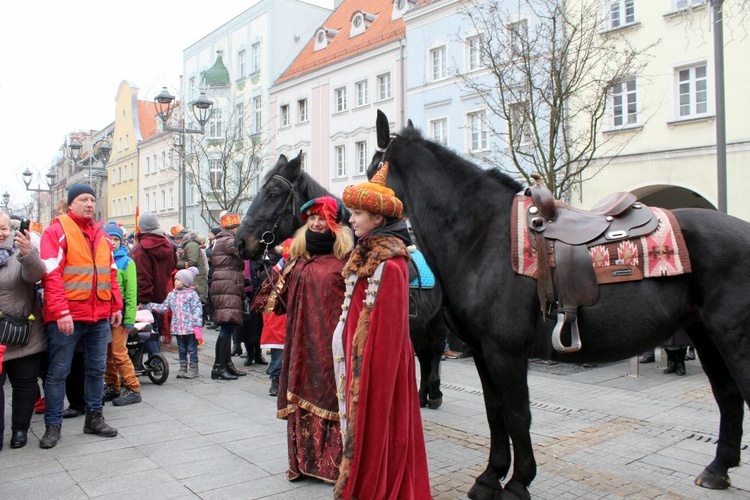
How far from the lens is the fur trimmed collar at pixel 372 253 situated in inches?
127

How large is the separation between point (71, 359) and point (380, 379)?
3.37 metres

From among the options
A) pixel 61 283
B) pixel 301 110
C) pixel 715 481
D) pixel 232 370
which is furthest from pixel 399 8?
pixel 715 481

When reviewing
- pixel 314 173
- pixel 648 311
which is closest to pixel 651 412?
pixel 648 311

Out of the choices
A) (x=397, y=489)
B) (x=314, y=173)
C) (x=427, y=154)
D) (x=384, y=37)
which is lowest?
(x=397, y=489)

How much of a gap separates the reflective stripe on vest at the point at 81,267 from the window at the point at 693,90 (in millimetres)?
15546

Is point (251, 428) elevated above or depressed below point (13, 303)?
below

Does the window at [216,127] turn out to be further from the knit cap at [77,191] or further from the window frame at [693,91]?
the knit cap at [77,191]

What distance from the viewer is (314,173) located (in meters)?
30.4

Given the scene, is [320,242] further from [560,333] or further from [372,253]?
[560,333]

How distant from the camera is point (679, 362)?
8008 millimetres

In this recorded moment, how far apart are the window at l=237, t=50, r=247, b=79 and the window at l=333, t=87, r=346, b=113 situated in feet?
31.6

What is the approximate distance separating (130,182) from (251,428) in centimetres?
5023

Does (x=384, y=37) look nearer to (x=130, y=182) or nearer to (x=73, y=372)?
(x=73, y=372)

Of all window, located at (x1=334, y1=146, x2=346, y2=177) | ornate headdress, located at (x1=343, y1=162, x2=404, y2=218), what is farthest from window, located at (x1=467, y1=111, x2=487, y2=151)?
ornate headdress, located at (x1=343, y1=162, x2=404, y2=218)
